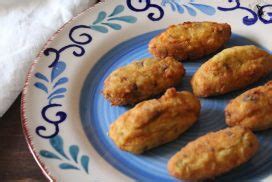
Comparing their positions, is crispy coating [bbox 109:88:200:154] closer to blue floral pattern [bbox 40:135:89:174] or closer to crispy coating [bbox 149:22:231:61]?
blue floral pattern [bbox 40:135:89:174]

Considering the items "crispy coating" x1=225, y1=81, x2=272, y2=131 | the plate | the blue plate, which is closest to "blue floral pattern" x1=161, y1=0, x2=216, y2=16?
the plate

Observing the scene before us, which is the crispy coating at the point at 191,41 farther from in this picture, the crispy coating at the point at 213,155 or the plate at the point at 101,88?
the crispy coating at the point at 213,155

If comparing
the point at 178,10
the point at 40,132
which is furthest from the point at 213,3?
the point at 40,132

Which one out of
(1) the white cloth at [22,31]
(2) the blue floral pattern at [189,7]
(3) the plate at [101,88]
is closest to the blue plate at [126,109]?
(3) the plate at [101,88]

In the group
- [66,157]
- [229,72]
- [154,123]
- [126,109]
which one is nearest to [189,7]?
[229,72]

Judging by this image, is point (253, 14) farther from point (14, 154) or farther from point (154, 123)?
point (14, 154)
